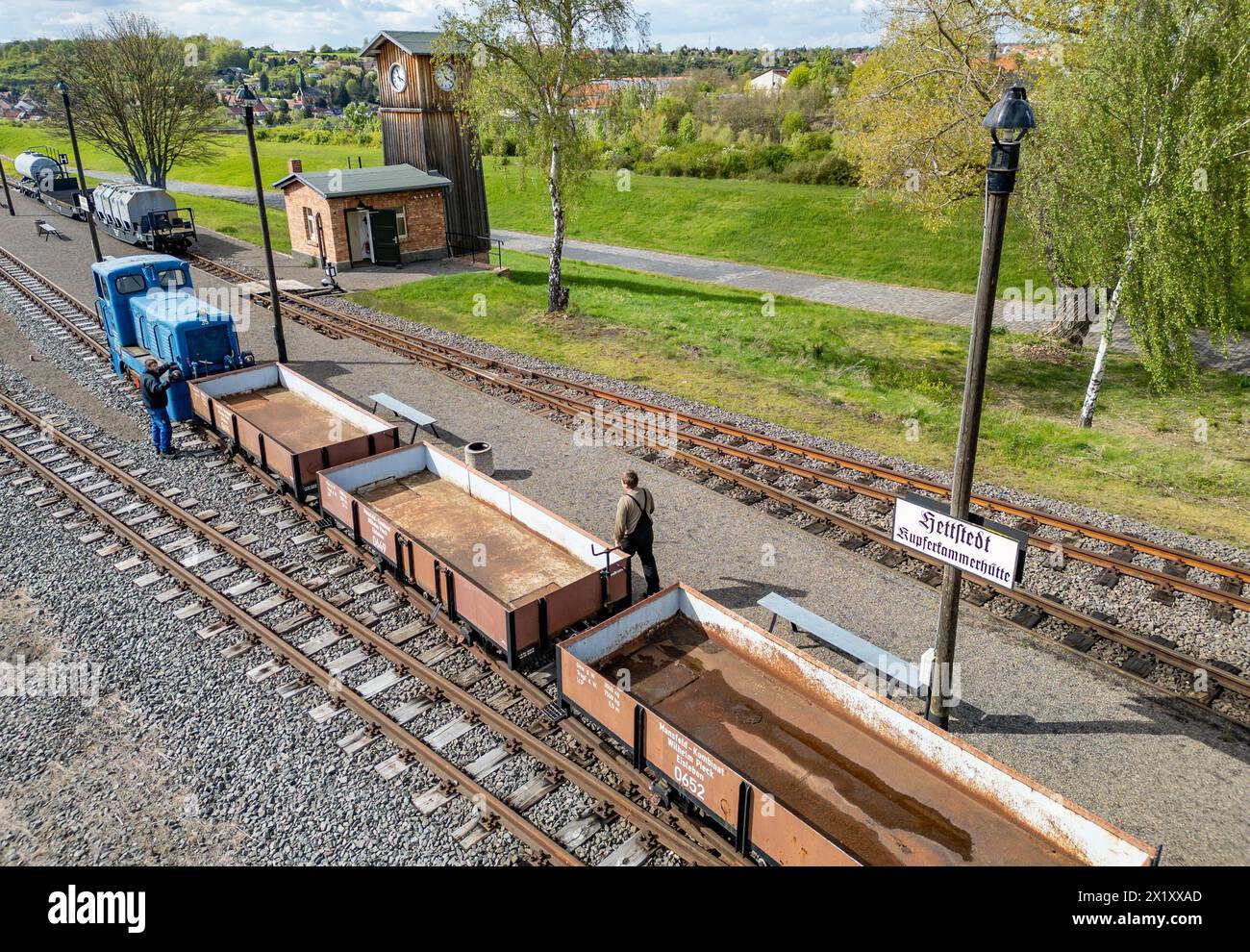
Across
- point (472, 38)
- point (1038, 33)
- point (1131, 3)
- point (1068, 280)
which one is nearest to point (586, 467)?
point (1068, 280)

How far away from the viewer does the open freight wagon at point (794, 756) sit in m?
7.13

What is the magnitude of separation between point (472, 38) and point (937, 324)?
58.9 feet

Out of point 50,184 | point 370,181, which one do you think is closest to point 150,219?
point 370,181

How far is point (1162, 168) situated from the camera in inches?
624

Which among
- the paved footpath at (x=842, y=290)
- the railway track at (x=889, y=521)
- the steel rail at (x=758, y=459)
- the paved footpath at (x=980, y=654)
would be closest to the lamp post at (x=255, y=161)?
the steel rail at (x=758, y=459)

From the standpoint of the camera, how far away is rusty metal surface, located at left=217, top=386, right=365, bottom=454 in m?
16.0

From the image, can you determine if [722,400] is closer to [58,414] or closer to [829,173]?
[58,414]

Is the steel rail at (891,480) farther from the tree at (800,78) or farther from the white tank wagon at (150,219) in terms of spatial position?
the tree at (800,78)

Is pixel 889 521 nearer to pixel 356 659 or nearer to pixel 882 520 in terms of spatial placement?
pixel 882 520

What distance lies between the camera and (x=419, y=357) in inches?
898

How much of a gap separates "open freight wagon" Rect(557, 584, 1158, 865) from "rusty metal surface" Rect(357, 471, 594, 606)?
185 centimetres

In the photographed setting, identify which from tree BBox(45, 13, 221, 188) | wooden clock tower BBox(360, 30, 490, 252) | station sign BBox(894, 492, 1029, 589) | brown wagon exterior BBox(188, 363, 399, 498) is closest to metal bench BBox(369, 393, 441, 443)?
brown wagon exterior BBox(188, 363, 399, 498)

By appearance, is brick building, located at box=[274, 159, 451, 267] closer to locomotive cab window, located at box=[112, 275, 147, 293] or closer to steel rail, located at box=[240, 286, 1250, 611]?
steel rail, located at box=[240, 286, 1250, 611]

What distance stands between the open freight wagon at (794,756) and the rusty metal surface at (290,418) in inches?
335
